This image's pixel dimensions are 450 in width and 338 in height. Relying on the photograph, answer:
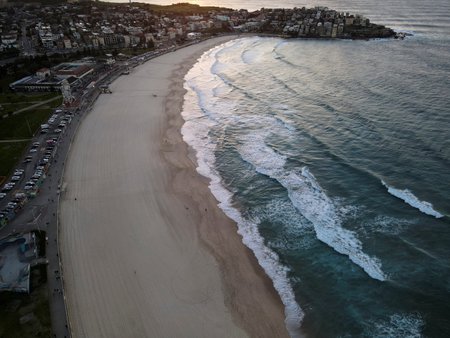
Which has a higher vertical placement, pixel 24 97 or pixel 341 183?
pixel 24 97

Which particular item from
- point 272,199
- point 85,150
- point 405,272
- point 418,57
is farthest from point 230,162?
point 418,57

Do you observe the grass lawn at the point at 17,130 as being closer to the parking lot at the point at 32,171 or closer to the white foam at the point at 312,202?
the parking lot at the point at 32,171

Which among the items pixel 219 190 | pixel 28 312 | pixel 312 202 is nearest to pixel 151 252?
pixel 28 312

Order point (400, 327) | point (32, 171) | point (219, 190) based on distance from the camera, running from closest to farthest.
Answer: point (400, 327) < point (219, 190) < point (32, 171)

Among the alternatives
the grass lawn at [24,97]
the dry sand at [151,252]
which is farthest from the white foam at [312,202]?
the grass lawn at [24,97]

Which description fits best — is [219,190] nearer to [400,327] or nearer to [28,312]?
[28,312]

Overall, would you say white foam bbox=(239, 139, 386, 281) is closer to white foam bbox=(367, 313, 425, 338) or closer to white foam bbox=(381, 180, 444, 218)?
white foam bbox=(367, 313, 425, 338)
